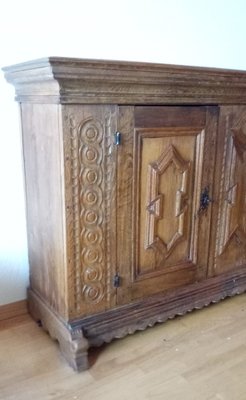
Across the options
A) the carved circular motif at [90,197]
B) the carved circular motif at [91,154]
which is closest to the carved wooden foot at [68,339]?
the carved circular motif at [90,197]

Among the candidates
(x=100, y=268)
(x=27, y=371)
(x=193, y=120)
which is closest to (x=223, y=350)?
(x=100, y=268)

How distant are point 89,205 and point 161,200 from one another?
312 millimetres

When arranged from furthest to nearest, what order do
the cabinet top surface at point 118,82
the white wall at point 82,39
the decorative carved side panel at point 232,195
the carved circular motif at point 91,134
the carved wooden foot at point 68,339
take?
the decorative carved side panel at point 232,195
the white wall at point 82,39
the carved wooden foot at point 68,339
the carved circular motif at point 91,134
the cabinet top surface at point 118,82

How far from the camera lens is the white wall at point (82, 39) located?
150 cm

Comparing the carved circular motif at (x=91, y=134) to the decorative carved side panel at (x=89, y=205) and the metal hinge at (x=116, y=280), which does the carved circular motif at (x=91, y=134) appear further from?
the metal hinge at (x=116, y=280)

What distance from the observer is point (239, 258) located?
6.01 ft

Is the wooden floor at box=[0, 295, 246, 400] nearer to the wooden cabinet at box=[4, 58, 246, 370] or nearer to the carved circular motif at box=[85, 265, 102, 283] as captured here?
the wooden cabinet at box=[4, 58, 246, 370]

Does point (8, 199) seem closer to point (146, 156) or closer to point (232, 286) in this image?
point (146, 156)

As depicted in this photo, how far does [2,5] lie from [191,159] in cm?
94

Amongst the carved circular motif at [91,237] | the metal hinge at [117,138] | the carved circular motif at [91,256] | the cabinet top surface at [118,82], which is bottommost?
the carved circular motif at [91,256]

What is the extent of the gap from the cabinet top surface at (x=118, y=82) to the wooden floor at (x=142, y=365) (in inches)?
37.6

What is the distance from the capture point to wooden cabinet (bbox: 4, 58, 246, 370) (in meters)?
1.24

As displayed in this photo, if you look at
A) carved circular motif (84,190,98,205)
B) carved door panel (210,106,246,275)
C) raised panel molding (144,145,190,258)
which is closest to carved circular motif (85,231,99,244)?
carved circular motif (84,190,98,205)

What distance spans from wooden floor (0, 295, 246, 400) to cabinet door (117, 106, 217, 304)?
0.20 metres
